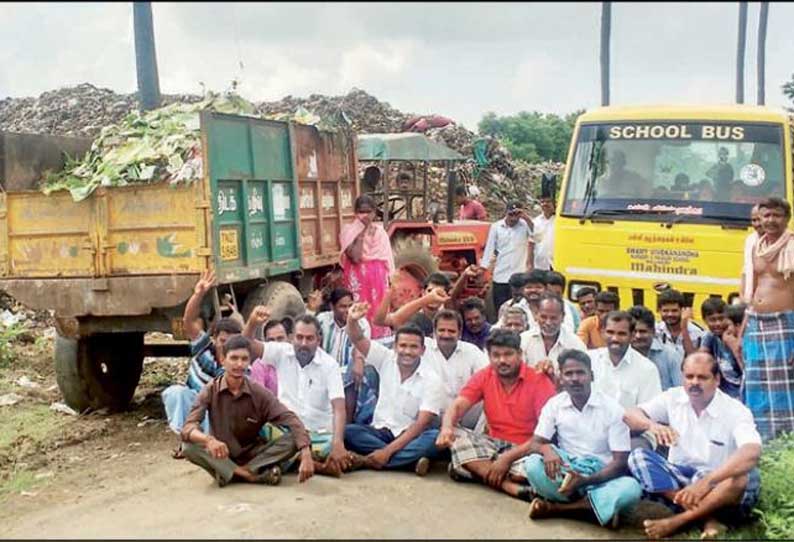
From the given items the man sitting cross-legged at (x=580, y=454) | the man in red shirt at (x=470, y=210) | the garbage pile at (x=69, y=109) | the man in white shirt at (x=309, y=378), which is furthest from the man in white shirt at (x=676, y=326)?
the garbage pile at (x=69, y=109)

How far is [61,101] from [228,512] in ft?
61.0

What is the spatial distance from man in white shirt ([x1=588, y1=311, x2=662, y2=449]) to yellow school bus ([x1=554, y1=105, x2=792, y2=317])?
1590 mm

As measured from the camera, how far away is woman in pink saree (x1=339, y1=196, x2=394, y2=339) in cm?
853

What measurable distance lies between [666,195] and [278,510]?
13.7 feet

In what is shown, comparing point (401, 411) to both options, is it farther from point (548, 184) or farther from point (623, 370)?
point (548, 184)

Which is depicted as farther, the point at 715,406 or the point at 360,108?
the point at 360,108

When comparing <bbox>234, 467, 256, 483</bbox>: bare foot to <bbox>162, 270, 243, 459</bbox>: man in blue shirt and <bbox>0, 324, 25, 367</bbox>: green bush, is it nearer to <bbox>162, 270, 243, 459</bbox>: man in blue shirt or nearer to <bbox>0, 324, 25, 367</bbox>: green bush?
<bbox>162, 270, 243, 459</bbox>: man in blue shirt

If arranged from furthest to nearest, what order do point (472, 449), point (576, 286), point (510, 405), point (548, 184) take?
1. point (548, 184)
2. point (576, 286)
3. point (510, 405)
4. point (472, 449)

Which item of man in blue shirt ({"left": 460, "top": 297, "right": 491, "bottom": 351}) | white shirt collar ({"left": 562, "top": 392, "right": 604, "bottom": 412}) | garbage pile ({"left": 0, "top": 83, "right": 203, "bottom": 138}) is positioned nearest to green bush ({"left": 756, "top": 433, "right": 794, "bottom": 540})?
white shirt collar ({"left": 562, "top": 392, "right": 604, "bottom": 412})

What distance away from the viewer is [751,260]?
6.44 m

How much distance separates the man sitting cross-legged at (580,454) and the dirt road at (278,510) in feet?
0.43

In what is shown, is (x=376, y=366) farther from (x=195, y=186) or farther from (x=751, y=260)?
(x=751, y=260)

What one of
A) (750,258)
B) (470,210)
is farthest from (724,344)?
(470,210)

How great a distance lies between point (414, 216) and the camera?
38.3ft
